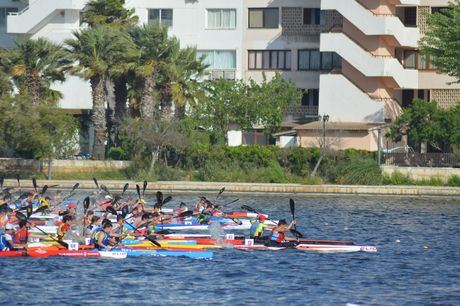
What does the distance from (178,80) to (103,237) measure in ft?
111

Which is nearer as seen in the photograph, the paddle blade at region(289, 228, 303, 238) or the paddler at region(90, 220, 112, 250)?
the paddler at region(90, 220, 112, 250)

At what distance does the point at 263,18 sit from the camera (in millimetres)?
90438

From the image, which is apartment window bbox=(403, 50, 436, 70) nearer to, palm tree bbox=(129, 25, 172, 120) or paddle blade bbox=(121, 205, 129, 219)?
palm tree bbox=(129, 25, 172, 120)

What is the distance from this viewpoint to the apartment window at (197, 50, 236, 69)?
90.4m

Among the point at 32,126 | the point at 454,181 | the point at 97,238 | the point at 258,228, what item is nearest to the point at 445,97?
the point at 454,181

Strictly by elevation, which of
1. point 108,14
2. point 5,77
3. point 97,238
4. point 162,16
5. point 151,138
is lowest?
point 97,238

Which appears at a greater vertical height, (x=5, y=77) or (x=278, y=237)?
(x=5, y=77)

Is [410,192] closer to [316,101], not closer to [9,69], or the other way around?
[316,101]

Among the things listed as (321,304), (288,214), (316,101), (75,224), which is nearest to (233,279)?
(321,304)

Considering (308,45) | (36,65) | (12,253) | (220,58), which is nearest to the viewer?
(12,253)

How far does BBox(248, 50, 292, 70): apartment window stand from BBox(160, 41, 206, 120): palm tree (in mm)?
8332

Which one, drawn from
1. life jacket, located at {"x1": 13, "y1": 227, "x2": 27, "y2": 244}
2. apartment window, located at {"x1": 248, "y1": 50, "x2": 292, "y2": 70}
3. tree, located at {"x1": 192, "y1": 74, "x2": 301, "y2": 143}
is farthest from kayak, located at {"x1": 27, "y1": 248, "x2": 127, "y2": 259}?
apartment window, located at {"x1": 248, "y1": 50, "x2": 292, "y2": 70}

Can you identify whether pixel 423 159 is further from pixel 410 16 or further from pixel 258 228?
pixel 258 228

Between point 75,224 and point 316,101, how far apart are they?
41.4 meters
